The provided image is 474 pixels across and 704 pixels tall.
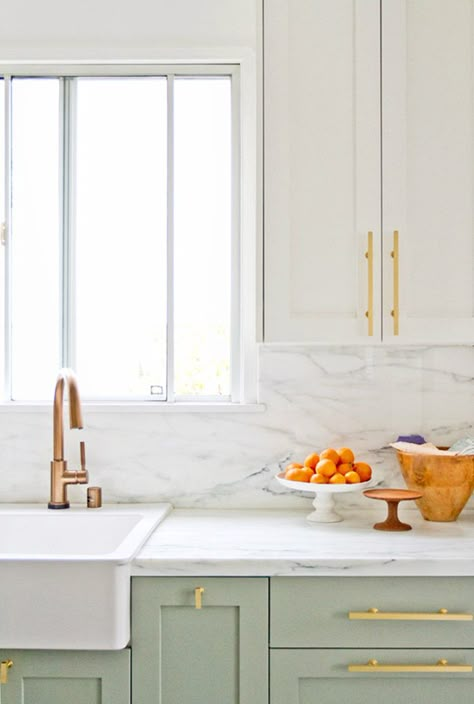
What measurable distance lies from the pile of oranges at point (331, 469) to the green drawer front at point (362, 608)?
1.25 ft

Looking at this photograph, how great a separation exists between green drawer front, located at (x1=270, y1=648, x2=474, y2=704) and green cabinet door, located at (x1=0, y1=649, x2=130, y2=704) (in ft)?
1.15

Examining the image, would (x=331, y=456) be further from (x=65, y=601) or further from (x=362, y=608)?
(x=65, y=601)

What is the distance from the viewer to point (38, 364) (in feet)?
8.25

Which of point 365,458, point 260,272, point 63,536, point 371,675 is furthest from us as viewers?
point 365,458

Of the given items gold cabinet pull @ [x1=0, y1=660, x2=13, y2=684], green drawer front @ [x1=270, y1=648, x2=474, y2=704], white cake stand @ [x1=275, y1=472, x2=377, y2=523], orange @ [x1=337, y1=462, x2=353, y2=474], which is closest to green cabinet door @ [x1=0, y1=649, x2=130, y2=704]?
gold cabinet pull @ [x1=0, y1=660, x2=13, y2=684]

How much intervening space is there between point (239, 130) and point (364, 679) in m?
1.61

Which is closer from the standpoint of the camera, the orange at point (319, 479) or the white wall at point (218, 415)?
the orange at point (319, 479)

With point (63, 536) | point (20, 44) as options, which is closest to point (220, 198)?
point (20, 44)

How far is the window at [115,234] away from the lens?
2502 mm

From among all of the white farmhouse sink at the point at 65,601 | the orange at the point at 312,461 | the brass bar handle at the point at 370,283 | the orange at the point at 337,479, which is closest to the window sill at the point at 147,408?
the orange at the point at 312,461

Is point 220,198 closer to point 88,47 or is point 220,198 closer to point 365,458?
point 88,47

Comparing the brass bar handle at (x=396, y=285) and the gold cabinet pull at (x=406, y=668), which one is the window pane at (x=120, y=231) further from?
the gold cabinet pull at (x=406, y=668)

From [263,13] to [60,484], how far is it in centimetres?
141

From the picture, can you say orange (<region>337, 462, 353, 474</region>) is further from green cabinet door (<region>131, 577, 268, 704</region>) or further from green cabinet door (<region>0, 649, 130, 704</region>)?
green cabinet door (<region>0, 649, 130, 704</region>)
